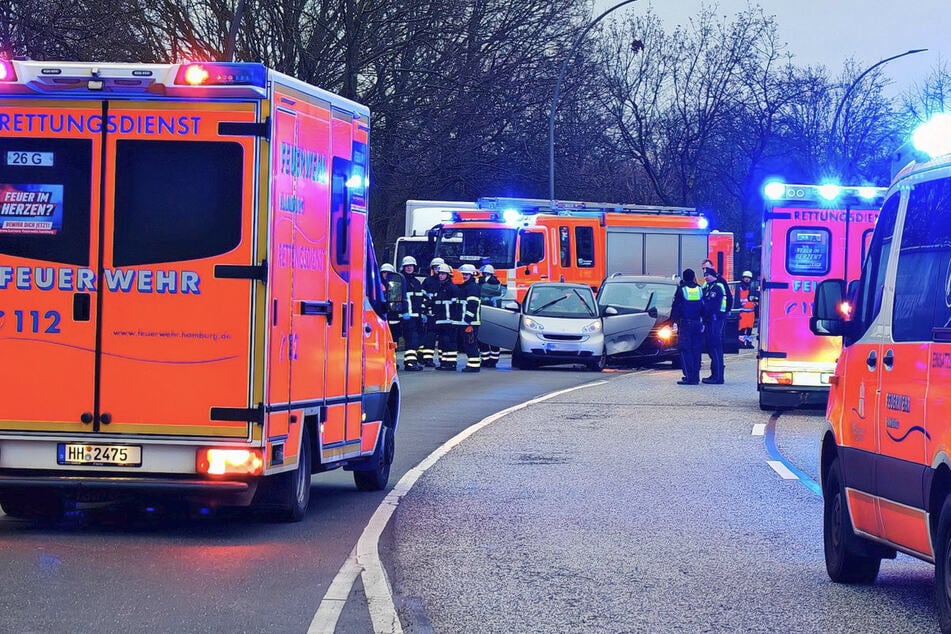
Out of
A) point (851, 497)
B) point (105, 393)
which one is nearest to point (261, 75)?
point (105, 393)

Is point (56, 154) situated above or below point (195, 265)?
above

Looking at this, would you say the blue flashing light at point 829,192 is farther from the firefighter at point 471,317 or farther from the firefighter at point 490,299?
the firefighter at point 490,299

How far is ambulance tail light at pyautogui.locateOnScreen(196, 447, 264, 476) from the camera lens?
32.1 feet

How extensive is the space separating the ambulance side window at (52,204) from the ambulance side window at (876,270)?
434cm

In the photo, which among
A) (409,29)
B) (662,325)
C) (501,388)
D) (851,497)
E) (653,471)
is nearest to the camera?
(851,497)

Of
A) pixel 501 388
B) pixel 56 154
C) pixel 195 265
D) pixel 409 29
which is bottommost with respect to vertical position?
pixel 501 388

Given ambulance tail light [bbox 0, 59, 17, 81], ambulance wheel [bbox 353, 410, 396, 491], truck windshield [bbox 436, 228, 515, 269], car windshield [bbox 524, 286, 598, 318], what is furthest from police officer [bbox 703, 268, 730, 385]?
ambulance tail light [bbox 0, 59, 17, 81]

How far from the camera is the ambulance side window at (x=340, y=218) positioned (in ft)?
36.7

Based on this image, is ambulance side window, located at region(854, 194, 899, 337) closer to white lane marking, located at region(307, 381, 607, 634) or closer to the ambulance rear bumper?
Result: white lane marking, located at region(307, 381, 607, 634)

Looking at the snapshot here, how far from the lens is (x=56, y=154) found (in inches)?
392

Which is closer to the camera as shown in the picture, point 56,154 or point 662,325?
point 56,154

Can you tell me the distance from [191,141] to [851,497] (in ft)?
13.8

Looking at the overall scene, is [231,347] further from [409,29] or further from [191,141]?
[409,29]

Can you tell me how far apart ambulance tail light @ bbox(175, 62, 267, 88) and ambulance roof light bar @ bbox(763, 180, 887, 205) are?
1298cm
